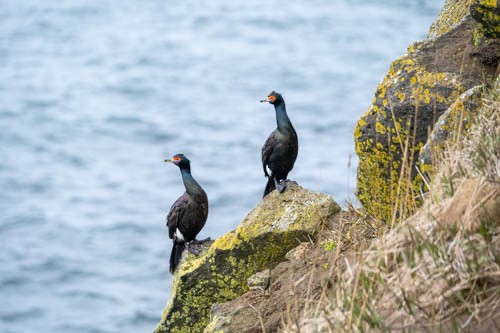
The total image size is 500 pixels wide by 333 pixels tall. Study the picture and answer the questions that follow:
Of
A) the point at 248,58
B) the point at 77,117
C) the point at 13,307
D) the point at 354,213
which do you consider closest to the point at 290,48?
the point at 248,58

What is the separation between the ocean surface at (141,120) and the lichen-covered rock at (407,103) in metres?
32.3

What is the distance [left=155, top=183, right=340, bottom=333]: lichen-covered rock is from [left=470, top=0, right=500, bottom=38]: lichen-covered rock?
6.50 ft

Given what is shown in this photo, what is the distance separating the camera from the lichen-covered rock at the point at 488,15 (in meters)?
9.87

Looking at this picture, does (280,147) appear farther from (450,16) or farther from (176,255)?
(450,16)

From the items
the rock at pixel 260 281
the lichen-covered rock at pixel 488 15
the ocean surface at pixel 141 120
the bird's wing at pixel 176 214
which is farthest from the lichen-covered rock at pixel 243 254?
the ocean surface at pixel 141 120

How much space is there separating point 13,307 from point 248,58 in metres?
18.9

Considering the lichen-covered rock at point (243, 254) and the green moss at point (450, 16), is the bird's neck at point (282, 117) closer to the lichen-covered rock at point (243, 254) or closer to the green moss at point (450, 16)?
the green moss at point (450, 16)

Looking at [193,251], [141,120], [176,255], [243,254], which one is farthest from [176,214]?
[141,120]

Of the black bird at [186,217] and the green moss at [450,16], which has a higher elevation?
the green moss at [450,16]

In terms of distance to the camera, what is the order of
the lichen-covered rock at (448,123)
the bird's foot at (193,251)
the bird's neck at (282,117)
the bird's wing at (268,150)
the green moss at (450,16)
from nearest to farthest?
the lichen-covered rock at (448,123) → the green moss at (450,16) → the bird's foot at (193,251) → the bird's neck at (282,117) → the bird's wing at (268,150)

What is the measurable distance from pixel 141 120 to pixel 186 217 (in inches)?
1712

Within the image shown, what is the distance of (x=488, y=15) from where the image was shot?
9961mm

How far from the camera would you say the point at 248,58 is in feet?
194

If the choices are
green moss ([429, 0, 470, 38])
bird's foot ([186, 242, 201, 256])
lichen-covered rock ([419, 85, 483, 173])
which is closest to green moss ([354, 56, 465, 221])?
lichen-covered rock ([419, 85, 483, 173])
